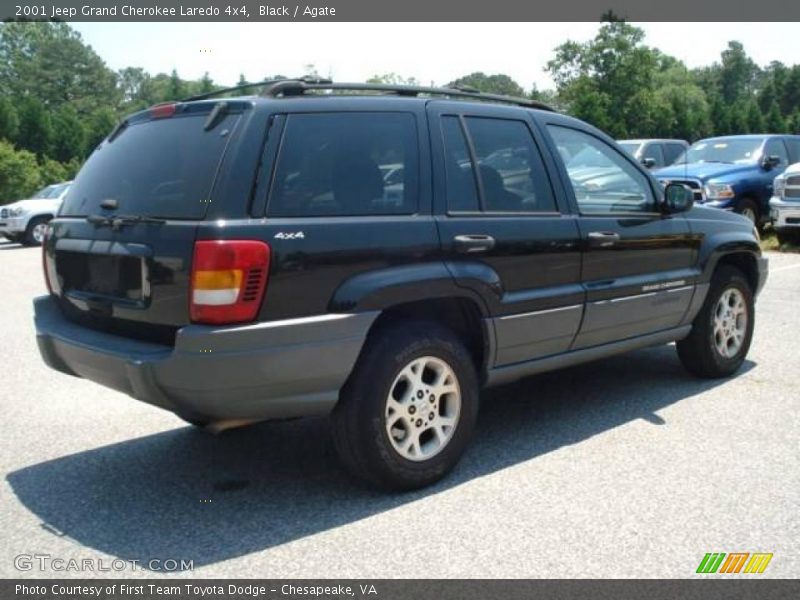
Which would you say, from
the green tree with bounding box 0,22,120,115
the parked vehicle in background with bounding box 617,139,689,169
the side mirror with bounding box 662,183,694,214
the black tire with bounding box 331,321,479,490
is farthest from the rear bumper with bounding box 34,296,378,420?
the green tree with bounding box 0,22,120,115

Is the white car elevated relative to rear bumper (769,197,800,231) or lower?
lower

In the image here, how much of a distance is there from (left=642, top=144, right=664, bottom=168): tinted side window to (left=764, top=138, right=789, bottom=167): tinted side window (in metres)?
2.96

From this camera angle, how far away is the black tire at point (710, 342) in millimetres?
5836

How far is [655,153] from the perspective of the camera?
18.0 meters

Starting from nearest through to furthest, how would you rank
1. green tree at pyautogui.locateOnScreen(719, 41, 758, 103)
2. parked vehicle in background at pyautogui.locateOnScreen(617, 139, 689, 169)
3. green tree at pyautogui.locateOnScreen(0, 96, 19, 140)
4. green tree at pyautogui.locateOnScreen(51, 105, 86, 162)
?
parked vehicle in background at pyautogui.locateOnScreen(617, 139, 689, 169), green tree at pyautogui.locateOnScreen(0, 96, 19, 140), green tree at pyautogui.locateOnScreen(51, 105, 86, 162), green tree at pyautogui.locateOnScreen(719, 41, 758, 103)

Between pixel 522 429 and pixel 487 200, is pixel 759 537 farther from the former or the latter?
pixel 487 200

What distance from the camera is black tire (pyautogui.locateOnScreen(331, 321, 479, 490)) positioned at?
3805 millimetres

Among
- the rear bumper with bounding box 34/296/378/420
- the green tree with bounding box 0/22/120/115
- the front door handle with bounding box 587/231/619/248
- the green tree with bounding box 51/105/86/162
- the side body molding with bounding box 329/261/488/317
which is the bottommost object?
the rear bumper with bounding box 34/296/378/420

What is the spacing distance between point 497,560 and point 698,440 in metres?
1.89

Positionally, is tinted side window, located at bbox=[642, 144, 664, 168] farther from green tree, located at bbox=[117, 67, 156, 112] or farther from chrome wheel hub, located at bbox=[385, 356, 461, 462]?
green tree, located at bbox=[117, 67, 156, 112]

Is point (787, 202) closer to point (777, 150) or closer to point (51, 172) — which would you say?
point (777, 150)

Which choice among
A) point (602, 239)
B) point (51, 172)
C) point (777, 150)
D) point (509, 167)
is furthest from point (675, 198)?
point (51, 172)

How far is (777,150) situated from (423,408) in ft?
43.6

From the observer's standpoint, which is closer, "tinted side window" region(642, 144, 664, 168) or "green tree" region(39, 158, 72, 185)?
"tinted side window" region(642, 144, 664, 168)
